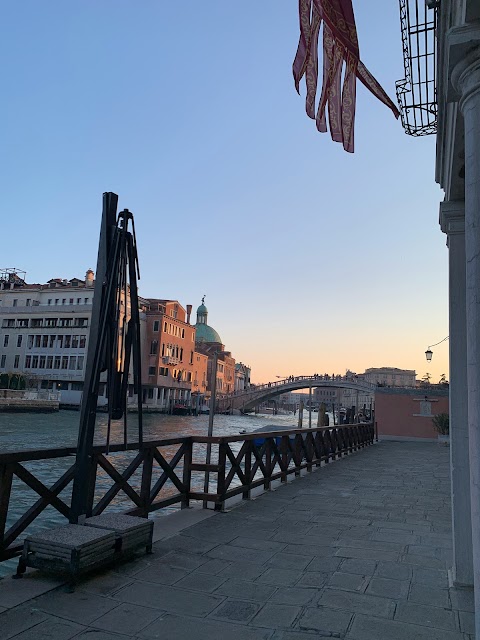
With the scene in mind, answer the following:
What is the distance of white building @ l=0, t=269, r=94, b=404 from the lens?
54.8m

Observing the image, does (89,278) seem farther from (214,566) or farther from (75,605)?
(75,605)

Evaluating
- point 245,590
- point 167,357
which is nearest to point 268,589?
Result: point 245,590

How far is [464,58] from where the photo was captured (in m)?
2.64

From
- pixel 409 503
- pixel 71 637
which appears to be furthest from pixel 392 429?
pixel 71 637

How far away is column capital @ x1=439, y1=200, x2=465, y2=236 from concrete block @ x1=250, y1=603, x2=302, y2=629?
3.19 meters

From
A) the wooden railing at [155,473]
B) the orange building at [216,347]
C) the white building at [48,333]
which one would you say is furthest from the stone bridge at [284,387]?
the wooden railing at [155,473]

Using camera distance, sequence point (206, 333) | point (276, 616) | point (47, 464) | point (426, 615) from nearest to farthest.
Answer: point (276, 616)
point (426, 615)
point (47, 464)
point (206, 333)

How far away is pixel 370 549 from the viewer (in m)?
5.19

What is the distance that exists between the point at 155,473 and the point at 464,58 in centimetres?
1382

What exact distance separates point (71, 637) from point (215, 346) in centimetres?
9315

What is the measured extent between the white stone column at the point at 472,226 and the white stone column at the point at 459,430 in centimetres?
157

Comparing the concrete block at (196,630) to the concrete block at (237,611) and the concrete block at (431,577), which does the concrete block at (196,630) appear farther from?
the concrete block at (431,577)

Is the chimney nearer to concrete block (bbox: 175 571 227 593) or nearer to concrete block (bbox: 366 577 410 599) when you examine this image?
concrete block (bbox: 175 571 227 593)

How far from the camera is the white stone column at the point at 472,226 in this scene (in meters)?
2.42
